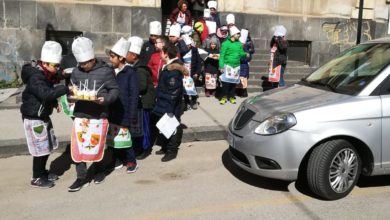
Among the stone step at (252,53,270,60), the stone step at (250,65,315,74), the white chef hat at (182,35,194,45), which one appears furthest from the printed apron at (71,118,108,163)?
the stone step at (252,53,270,60)

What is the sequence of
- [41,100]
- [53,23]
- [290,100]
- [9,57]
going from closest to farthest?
[41,100] < [290,100] < [9,57] < [53,23]

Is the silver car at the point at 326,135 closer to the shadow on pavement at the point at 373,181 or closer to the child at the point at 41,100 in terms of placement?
the shadow on pavement at the point at 373,181

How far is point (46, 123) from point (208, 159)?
2.26m

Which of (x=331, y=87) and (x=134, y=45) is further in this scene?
(x=134, y=45)

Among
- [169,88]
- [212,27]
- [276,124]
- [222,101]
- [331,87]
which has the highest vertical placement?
[212,27]

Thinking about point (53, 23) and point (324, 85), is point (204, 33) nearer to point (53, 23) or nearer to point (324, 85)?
point (53, 23)

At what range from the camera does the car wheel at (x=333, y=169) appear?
4578mm

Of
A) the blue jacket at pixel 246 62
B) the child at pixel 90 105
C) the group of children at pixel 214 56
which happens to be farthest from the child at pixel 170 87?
the blue jacket at pixel 246 62

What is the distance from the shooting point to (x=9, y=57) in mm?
10969

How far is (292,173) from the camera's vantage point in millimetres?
4660

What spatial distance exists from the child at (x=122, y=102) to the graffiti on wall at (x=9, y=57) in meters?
6.54

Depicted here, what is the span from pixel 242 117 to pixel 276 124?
Result: 0.62 meters

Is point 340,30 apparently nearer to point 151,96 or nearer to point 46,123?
point 151,96

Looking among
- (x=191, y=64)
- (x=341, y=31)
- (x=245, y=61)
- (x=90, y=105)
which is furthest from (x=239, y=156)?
(x=341, y=31)
